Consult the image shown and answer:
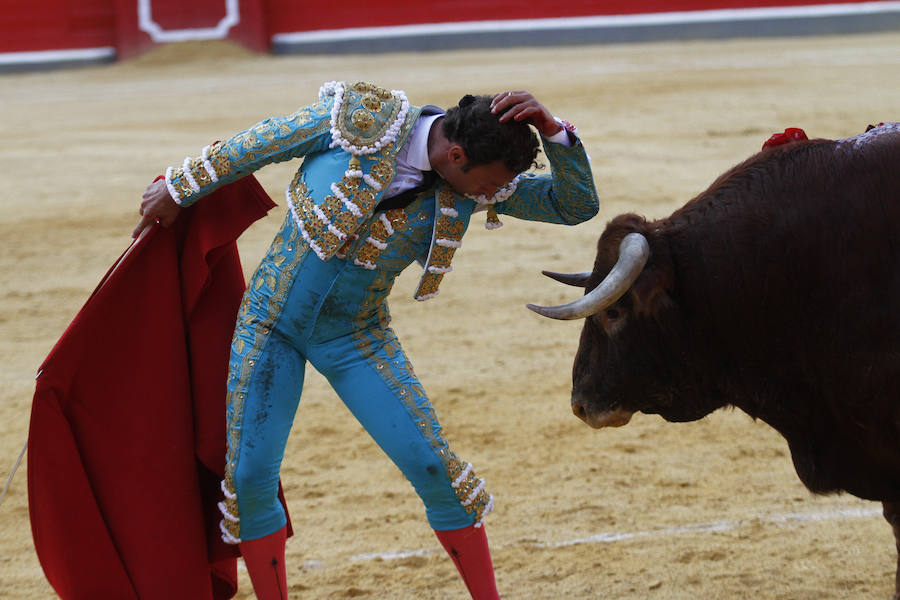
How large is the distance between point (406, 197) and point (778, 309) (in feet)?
2.89

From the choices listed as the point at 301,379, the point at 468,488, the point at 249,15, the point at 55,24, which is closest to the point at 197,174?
the point at 301,379

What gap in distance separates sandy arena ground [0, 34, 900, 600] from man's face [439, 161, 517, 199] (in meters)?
1.28

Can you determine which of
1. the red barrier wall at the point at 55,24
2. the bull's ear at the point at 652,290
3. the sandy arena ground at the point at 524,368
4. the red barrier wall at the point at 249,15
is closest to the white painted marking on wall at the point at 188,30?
the red barrier wall at the point at 249,15

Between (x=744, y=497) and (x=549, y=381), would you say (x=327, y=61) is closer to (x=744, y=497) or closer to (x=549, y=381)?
(x=549, y=381)

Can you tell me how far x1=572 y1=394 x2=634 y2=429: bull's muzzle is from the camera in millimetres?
2818

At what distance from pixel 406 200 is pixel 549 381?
2535 millimetres

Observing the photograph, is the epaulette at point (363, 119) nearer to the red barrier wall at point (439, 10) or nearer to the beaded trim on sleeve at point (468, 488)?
the beaded trim on sleeve at point (468, 488)

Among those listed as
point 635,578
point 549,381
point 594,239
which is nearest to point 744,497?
point 635,578

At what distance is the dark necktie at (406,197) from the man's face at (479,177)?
0.13ft

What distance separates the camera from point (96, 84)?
1336 cm

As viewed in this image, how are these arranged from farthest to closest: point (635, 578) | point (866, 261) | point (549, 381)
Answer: point (549, 381) < point (635, 578) < point (866, 261)

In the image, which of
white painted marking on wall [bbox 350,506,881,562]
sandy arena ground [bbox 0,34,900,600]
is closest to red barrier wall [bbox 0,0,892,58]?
sandy arena ground [bbox 0,34,900,600]

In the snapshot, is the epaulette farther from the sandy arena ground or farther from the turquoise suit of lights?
the sandy arena ground

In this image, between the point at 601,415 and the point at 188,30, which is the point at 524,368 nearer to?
the point at 601,415
